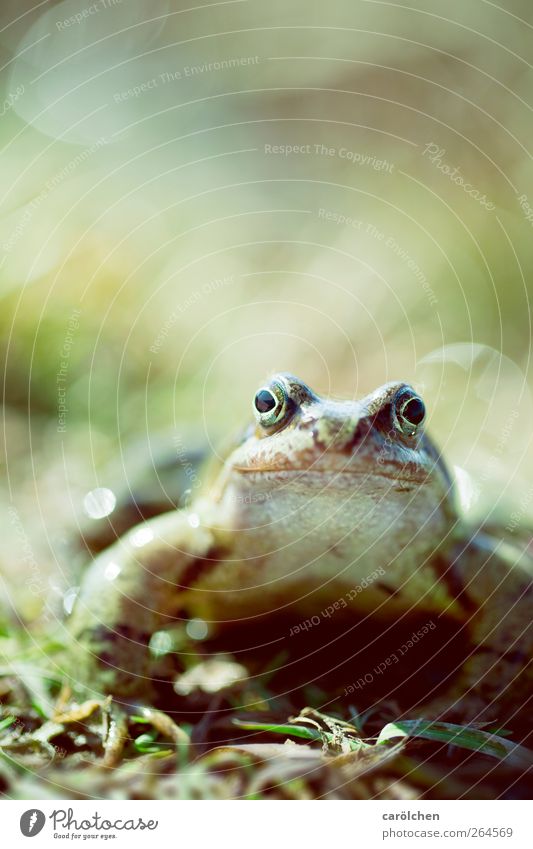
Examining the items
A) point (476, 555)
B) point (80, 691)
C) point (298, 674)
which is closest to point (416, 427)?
point (476, 555)

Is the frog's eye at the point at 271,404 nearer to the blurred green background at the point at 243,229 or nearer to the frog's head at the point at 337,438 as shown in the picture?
the frog's head at the point at 337,438

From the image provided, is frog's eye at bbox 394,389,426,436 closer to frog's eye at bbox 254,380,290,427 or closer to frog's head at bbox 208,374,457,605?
frog's head at bbox 208,374,457,605

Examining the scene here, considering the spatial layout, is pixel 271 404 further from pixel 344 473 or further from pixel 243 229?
pixel 243 229

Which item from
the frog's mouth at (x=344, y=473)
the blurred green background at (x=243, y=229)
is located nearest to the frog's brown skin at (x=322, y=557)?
the frog's mouth at (x=344, y=473)

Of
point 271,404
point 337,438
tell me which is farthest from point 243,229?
point 337,438
